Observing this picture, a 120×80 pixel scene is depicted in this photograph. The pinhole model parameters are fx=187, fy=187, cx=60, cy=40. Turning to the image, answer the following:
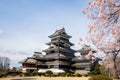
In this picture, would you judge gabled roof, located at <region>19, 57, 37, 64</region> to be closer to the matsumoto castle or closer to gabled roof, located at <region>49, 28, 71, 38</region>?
the matsumoto castle

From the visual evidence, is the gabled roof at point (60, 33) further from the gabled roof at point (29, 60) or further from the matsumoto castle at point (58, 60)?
the gabled roof at point (29, 60)

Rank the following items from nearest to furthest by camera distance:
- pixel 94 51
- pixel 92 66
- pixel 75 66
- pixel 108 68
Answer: pixel 94 51 → pixel 108 68 → pixel 92 66 → pixel 75 66

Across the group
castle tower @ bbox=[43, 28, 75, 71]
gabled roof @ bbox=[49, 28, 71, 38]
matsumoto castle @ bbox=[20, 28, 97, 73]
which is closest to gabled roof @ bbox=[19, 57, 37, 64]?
matsumoto castle @ bbox=[20, 28, 97, 73]

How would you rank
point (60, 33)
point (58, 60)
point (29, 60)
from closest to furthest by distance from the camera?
1. point (58, 60)
2. point (29, 60)
3. point (60, 33)

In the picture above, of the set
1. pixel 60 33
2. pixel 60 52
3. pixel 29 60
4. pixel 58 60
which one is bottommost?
pixel 58 60

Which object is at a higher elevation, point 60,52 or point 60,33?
point 60,33

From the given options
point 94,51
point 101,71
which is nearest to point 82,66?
point 101,71

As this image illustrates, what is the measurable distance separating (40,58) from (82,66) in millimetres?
13635

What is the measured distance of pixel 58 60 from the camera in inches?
2068

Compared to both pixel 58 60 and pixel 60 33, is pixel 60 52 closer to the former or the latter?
pixel 58 60

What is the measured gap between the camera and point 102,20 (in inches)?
386

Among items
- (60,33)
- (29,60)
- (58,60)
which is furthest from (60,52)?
(29,60)

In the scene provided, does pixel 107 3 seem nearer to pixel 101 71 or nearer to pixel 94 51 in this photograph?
pixel 94 51

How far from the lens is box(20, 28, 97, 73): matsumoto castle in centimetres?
5178
